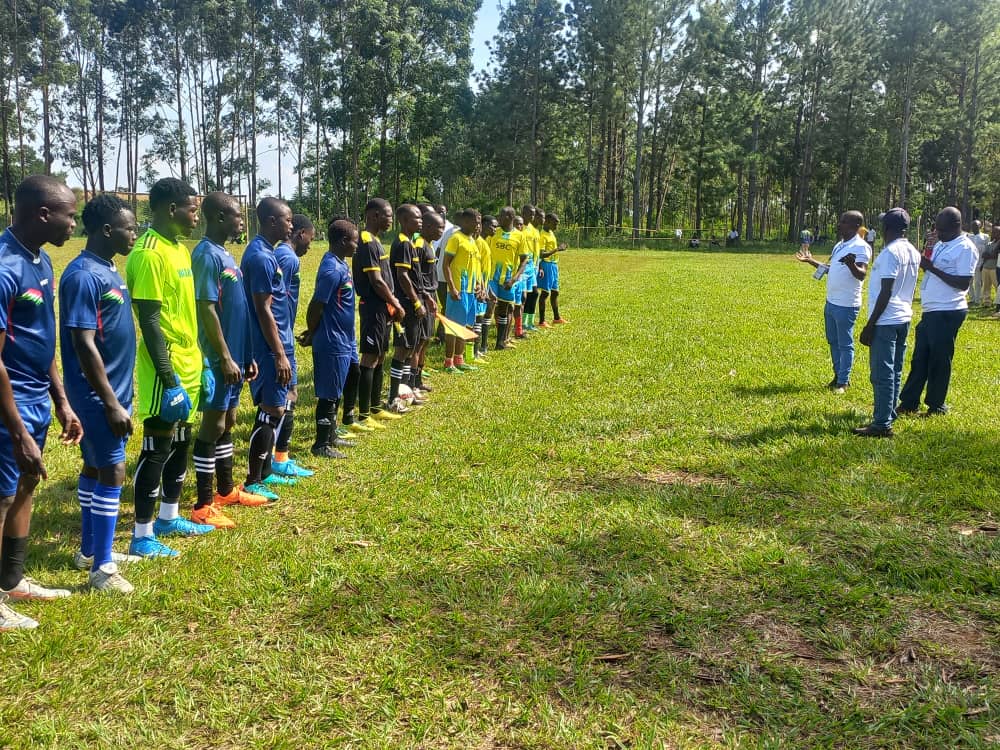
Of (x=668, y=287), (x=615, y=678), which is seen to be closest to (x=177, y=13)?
(x=668, y=287)

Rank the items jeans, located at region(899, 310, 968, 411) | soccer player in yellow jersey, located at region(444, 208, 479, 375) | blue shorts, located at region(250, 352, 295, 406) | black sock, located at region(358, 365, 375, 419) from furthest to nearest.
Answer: soccer player in yellow jersey, located at region(444, 208, 479, 375) → jeans, located at region(899, 310, 968, 411) → black sock, located at region(358, 365, 375, 419) → blue shorts, located at region(250, 352, 295, 406)

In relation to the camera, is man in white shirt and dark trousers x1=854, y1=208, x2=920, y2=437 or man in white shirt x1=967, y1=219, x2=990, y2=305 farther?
man in white shirt x1=967, y1=219, x2=990, y2=305

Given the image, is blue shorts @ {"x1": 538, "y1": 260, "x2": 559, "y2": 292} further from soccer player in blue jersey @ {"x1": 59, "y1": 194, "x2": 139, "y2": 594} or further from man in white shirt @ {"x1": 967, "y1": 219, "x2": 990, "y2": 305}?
soccer player in blue jersey @ {"x1": 59, "y1": 194, "x2": 139, "y2": 594}

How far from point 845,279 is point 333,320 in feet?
18.5

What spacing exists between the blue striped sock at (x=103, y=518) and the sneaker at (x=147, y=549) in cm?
40

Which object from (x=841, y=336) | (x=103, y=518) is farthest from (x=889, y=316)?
(x=103, y=518)

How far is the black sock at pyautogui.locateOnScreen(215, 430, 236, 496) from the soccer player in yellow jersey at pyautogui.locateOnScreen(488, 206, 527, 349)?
22.8ft

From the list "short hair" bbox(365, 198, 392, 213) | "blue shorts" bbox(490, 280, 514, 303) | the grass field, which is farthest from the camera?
"blue shorts" bbox(490, 280, 514, 303)

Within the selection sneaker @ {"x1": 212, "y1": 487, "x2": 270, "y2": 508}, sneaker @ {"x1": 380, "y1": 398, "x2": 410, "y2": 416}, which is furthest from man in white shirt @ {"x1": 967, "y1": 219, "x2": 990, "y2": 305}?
sneaker @ {"x1": 212, "y1": 487, "x2": 270, "y2": 508}

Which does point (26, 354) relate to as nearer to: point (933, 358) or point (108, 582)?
point (108, 582)

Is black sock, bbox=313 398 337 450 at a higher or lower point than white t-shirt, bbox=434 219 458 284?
lower

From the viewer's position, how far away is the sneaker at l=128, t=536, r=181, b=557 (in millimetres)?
4336

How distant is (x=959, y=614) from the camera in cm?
370

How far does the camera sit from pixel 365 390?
24.0ft
